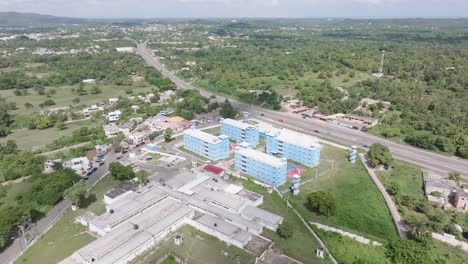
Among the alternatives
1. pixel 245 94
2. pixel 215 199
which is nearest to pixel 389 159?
pixel 215 199

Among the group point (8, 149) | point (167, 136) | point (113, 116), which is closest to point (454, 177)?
point (167, 136)

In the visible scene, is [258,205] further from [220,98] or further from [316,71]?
[316,71]

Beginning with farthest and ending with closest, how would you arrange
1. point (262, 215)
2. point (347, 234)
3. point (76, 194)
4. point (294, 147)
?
point (294, 147)
point (76, 194)
point (262, 215)
point (347, 234)

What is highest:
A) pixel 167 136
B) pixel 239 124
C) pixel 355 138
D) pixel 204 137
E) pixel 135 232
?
pixel 239 124

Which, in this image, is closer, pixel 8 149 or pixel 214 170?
pixel 214 170

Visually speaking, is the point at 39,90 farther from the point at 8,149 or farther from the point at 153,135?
the point at 153,135

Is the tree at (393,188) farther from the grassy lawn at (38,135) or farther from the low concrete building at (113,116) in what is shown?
the grassy lawn at (38,135)
